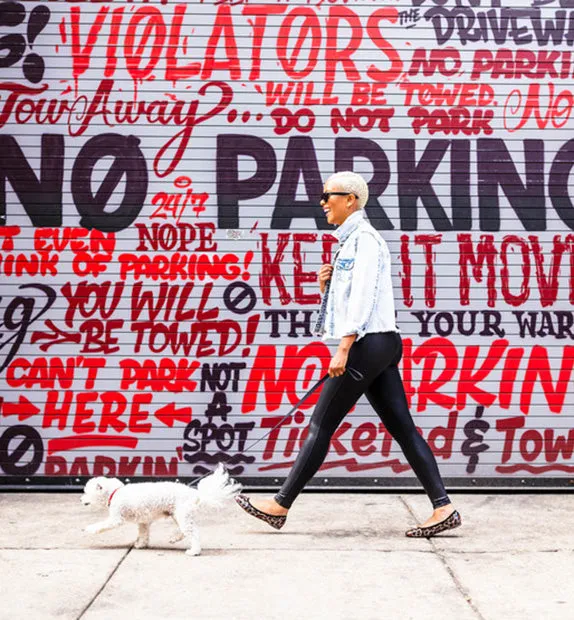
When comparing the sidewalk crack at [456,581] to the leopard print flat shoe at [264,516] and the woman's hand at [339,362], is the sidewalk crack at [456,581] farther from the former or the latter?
the woman's hand at [339,362]

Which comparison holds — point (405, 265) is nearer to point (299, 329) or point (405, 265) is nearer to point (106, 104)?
point (299, 329)

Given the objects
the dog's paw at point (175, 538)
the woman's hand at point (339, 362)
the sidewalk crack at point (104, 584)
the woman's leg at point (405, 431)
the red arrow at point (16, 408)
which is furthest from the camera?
the red arrow at point (16, 408)

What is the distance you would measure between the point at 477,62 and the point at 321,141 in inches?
49.2

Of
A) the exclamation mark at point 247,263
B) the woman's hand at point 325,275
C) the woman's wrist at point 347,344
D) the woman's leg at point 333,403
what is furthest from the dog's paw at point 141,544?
the exclamation mark at point 247,263

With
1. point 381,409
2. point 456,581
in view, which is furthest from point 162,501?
point 456,581

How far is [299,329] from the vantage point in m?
7.89

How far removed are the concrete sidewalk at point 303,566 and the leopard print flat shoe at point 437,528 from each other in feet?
0.20

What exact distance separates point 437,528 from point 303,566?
1.03 m

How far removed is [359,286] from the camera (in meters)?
6.33

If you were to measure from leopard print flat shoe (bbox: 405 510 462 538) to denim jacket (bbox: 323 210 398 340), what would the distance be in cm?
114

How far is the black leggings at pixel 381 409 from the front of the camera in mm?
6449

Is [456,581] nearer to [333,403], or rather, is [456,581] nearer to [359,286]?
[333,403]

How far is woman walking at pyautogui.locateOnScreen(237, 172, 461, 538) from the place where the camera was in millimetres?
6352

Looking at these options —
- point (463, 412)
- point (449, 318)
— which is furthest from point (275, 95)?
point (463, 412)
